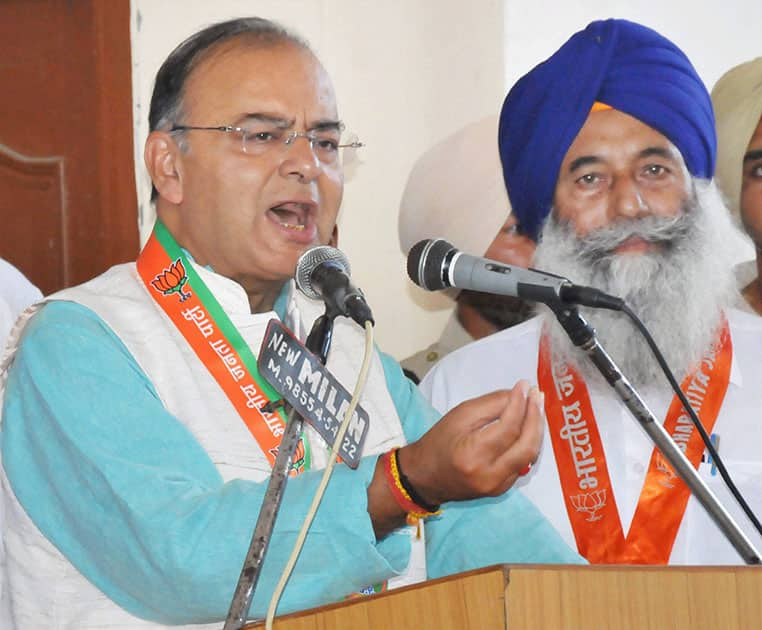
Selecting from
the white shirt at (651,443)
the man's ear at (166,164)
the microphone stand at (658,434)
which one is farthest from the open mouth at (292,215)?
the white shirt at (651,443)

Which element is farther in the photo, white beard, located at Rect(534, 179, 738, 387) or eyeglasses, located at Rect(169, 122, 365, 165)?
white beard, located at Rect(534, 179, 738, 387)

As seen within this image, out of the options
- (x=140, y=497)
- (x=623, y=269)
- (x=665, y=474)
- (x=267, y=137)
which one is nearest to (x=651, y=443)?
(x=665, y=474)

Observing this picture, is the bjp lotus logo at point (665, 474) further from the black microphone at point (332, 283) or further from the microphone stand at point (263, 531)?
the microphone stand at point (263, 531)

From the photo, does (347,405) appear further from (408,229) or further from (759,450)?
(408,229)

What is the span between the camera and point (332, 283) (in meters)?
1.81

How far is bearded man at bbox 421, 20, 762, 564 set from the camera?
2.87m

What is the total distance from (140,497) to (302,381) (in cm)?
36

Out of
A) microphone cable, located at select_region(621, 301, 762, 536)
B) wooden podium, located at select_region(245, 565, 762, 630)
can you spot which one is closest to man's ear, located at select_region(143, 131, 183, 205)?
microphone cable, located at select_region(621, 301, 762, 536)

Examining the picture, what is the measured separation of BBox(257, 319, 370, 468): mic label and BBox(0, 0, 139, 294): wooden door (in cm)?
181

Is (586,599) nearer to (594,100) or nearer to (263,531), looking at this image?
(263,531)

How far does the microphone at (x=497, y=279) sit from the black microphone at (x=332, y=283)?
0.14 m

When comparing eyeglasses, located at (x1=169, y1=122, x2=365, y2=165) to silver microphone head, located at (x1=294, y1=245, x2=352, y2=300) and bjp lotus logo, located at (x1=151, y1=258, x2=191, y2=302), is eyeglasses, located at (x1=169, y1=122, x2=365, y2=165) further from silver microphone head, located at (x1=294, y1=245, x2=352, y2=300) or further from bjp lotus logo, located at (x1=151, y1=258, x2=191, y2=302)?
silver microphone head, located at (x1=294, y1=245, x2=352, y2=300)

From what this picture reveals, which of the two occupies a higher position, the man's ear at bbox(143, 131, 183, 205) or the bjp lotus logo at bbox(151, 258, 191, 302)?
the man's ear at bbox(143, 131, 183, 205)

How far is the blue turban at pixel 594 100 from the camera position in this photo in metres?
3.12
